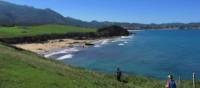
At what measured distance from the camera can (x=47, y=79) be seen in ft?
79.4

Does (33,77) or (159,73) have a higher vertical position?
(33,77)

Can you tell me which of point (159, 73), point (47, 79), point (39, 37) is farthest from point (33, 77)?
point (39, 37)

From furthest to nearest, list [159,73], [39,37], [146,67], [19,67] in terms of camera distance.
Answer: [39,37] < [146,67] < [159,73] < [19,67]

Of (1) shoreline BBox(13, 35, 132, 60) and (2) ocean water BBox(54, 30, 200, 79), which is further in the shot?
(1) shoreline BBox(13, 35, 132, 60)

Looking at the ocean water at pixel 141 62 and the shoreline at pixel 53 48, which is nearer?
the ocean water at pixel 141 62

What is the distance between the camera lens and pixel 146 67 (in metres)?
71.6

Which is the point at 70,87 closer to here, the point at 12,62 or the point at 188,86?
the point at 12,62

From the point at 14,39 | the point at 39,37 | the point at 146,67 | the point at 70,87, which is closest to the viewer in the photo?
the point at 70,87

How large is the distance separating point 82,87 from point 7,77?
13.9 feet

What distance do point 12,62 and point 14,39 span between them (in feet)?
314

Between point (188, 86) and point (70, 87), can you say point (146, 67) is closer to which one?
point (188, 86)

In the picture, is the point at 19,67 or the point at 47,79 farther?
the point at 19,67

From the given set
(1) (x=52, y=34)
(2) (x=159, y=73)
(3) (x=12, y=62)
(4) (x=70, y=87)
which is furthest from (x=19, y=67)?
(1) (x=52, y=34)

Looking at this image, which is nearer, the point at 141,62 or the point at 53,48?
the point at 141,62
